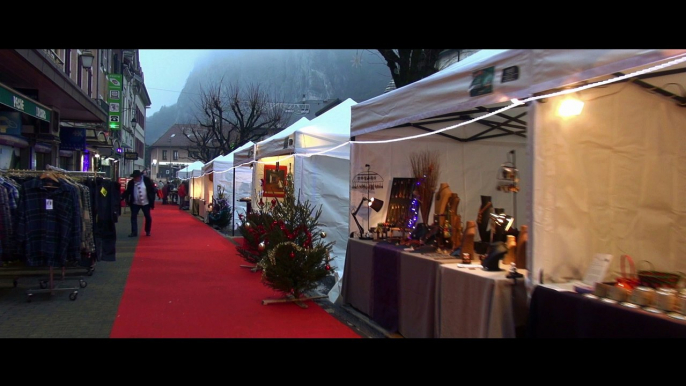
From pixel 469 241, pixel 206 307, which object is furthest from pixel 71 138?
pixel 469 241

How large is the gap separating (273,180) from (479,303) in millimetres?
7516

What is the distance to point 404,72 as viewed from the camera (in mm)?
9250

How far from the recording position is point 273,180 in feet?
34.7

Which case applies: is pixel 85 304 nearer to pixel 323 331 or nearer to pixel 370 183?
pixel 323 331

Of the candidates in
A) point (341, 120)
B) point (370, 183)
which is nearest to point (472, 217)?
point (370, 183)

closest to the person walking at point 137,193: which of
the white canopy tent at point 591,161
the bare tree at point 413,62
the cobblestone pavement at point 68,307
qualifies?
the cobblestone pavement at point 68,307

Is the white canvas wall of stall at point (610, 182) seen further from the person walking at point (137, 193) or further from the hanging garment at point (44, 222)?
the person walking at point (137, 193)

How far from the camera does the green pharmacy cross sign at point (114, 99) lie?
73.9 ft

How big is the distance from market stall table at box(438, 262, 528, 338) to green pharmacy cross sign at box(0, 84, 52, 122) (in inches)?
310

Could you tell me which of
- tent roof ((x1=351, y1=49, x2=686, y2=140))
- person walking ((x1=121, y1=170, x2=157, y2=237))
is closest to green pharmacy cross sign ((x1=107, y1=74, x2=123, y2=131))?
person walking ((x1=121, y1=170, x2=157, y2=237))

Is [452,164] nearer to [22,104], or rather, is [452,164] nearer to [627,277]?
[627,277]

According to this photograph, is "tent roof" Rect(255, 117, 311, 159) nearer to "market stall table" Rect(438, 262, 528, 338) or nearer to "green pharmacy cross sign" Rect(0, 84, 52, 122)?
"green pharmacy cross sign" Rect(0, 84, 52, 122)
